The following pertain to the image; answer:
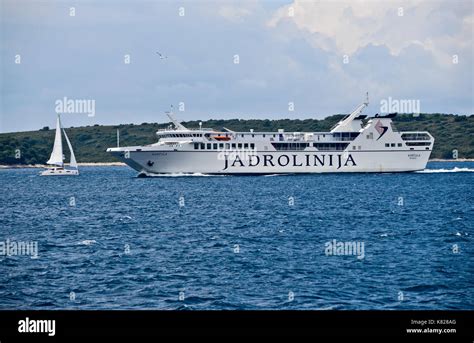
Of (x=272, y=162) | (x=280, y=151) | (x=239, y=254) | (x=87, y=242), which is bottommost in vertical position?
(x=239, y=254)

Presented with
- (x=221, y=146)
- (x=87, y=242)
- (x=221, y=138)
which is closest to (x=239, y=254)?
(x=87, y=242)

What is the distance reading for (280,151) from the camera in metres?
104

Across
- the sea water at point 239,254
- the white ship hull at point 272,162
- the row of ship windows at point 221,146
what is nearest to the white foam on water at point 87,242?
the sea water at point 239,254

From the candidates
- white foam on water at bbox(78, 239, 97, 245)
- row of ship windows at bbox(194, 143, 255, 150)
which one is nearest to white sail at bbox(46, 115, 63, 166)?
row of ship windows at bbox(194, 143, 255, 150)

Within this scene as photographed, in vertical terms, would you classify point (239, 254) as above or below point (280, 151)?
below

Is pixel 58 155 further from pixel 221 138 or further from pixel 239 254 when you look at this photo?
pixel 239 254

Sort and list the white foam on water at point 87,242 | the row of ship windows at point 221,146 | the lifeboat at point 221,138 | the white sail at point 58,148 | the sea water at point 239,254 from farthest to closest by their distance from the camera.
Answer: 1. the white sail at point 58,148
2. the lifeboat at point 221,138
3. the row of ship windows at point 221,146
4. the white foam on water at point 87,242
5. the sea water at point 239,254

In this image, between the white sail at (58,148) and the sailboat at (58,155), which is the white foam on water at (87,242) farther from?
the white sail at (58,148)

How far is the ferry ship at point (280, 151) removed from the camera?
3846 inches

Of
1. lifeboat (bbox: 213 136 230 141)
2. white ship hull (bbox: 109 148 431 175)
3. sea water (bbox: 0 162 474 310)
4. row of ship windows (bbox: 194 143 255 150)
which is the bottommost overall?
sea water (bbox: 0 162 474 310)

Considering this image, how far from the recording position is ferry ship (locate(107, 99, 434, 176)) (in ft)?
320

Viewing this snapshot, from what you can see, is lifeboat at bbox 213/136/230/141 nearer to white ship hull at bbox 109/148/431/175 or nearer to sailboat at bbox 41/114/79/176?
white ship hull at bbox 109/148/431/175

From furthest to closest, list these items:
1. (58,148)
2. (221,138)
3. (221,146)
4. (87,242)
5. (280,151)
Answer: (58,148) → (280,151) → (221,138) → (221,146) → (87,242)
